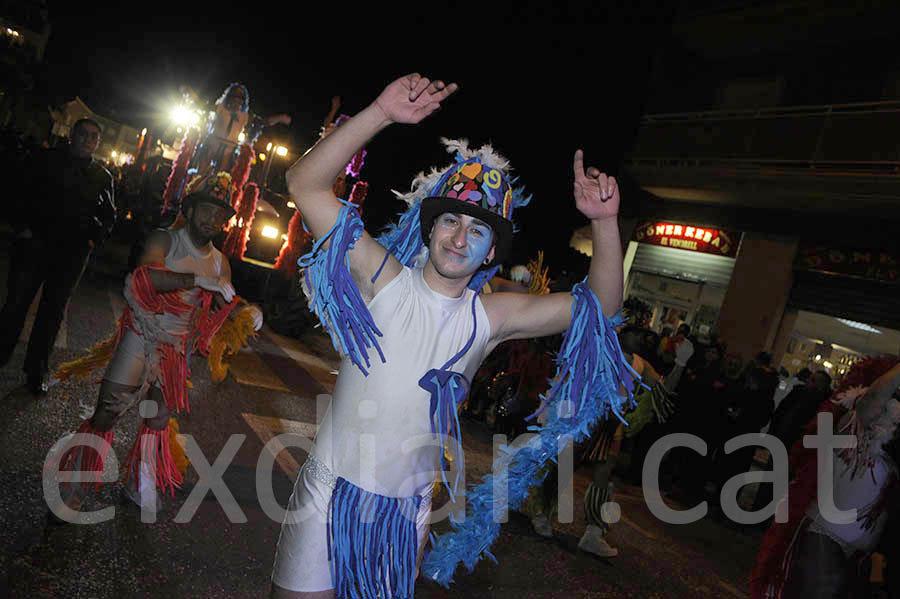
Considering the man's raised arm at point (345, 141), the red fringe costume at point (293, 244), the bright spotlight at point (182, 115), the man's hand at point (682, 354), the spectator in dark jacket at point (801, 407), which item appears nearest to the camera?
the man's raised arm at point (345, 141)

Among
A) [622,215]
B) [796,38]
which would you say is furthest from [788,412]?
[796,38]

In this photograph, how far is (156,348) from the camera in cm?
334

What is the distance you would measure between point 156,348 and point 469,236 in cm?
229

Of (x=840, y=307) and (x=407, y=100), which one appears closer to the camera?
(x=407, y=100)

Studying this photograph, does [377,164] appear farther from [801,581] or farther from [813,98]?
[801,581]

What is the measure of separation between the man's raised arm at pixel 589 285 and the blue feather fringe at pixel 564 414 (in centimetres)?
7

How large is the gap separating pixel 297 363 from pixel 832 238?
9.82 m

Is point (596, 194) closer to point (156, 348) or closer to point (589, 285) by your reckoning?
point (589, 285)

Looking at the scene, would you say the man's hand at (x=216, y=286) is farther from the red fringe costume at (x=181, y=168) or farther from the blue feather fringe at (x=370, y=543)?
the red fringe costume at (x=181, y=168)

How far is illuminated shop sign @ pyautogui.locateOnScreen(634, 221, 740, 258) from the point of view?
467 inches

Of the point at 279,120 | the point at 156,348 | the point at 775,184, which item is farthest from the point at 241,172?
the point at 775,184

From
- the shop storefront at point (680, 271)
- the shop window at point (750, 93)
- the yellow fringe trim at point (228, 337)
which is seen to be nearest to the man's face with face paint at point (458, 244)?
the yellow fringe trim at point (228, 337)

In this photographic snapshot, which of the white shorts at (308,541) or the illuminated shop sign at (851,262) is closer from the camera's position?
the white shorts at (308,541)

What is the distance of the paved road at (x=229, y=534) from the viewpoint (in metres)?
2.70
